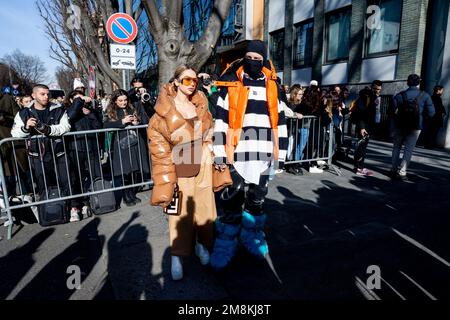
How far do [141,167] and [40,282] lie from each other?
2559mm

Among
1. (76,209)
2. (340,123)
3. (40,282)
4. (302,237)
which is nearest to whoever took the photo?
(40,282)

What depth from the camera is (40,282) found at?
2928 mm

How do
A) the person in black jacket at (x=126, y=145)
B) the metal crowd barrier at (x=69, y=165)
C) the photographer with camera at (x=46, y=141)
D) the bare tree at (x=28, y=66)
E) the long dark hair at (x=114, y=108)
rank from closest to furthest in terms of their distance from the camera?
1. the photographer with camera at (x=46, y=141)
2. the metal crowd barrier at (x=69, y=165)
3. the person in black jacket at (x=126, y=145)
4. the long dark hair at (x=114, y=108)
5. the bare tree at (x=28, y=66)

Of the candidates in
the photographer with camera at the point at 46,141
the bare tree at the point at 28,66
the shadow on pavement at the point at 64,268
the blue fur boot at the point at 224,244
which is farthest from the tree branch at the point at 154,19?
the bare tree at the point at 28,66

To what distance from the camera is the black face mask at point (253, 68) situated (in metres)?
2.84

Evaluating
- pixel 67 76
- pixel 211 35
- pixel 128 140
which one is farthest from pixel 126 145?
pixel 67 76

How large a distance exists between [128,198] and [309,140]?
160 inches

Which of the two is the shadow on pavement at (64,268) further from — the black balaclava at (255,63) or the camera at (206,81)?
the black balaclava at (255,63)

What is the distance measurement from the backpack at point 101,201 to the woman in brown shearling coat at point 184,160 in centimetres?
220

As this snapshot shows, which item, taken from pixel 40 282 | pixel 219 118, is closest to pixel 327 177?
pixel 219 118

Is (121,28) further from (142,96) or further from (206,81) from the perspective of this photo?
(206,81)

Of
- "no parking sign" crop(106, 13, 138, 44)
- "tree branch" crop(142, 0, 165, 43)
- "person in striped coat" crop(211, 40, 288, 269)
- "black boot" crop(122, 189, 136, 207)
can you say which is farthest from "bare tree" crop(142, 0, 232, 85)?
"person in striped coat" crop(211, 40, 288, 269)

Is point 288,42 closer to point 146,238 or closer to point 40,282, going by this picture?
point 146,238

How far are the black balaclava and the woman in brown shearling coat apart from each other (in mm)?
498
